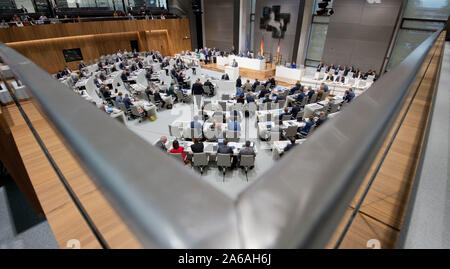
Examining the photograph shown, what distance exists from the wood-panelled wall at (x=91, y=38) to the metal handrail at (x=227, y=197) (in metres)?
21.3

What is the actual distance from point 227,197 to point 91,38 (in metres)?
25.0

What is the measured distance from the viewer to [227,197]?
292 millimetres

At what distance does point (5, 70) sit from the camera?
2639mm

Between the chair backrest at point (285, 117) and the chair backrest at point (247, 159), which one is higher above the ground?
the chair backrest at point (285, 117)

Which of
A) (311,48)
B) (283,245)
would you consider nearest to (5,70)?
(283,245)

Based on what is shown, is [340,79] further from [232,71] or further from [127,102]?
[127,102]

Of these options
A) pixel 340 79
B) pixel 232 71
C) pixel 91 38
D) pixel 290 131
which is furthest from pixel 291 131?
pixel 91 38

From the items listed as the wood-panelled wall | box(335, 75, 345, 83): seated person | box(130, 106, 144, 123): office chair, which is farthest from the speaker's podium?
the wood-panelled wall

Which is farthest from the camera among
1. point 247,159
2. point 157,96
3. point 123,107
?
point 157,96

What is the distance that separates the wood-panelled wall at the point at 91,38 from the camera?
53.2ft

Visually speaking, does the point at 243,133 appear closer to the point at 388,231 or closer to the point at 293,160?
the point at 388,231

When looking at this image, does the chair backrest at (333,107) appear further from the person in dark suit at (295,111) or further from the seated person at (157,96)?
the seated person at (157,96)

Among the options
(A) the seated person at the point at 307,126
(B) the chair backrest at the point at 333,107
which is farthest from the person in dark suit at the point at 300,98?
(A) the seated person at the point at 307,126

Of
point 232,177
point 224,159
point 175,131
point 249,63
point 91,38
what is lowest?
point 232,177
